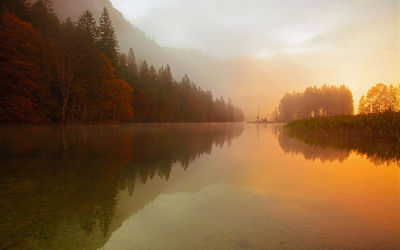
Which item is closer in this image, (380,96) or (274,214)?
(274,214)

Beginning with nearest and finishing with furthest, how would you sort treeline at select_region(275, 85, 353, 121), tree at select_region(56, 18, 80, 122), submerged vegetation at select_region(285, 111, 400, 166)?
1. submerged vegetation at select_region(285, 111, 400, 166)
2. tree at select_region(56, 18, 80, 122)
3. treeline at select_region(275, 85, 353, 121)

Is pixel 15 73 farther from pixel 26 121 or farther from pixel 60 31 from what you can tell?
pixel 60 31

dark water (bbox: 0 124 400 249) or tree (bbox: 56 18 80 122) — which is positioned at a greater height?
tree (bbox: 56 18 80 122)

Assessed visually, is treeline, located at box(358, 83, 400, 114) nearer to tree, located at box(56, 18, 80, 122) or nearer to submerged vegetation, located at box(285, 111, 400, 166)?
submerged vegetation, located at box(285, 111, 400, 166)

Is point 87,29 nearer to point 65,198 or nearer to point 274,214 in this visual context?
point 65,198

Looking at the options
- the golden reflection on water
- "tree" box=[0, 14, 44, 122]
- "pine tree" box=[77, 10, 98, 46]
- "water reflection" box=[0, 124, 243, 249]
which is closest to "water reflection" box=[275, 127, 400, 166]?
the golden reflection on water

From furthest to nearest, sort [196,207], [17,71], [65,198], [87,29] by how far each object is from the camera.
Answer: [87,29]
[17,71]
[65,198]
[196,207]

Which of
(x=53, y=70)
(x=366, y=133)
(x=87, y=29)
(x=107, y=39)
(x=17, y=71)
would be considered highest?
(x=107, y=39)

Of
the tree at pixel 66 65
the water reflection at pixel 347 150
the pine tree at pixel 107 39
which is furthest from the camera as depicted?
the pine tree at pixel 107 39

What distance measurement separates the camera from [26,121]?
24.6 m

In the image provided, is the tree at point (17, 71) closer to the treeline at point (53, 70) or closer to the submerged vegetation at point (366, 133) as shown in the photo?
the treeline at point (53, 70)

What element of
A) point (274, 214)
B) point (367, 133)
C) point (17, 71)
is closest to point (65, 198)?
point (274, 214)

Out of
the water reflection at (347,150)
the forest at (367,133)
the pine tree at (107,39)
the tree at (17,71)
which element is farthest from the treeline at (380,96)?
the tree at (17,71)

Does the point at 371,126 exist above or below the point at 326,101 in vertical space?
below
